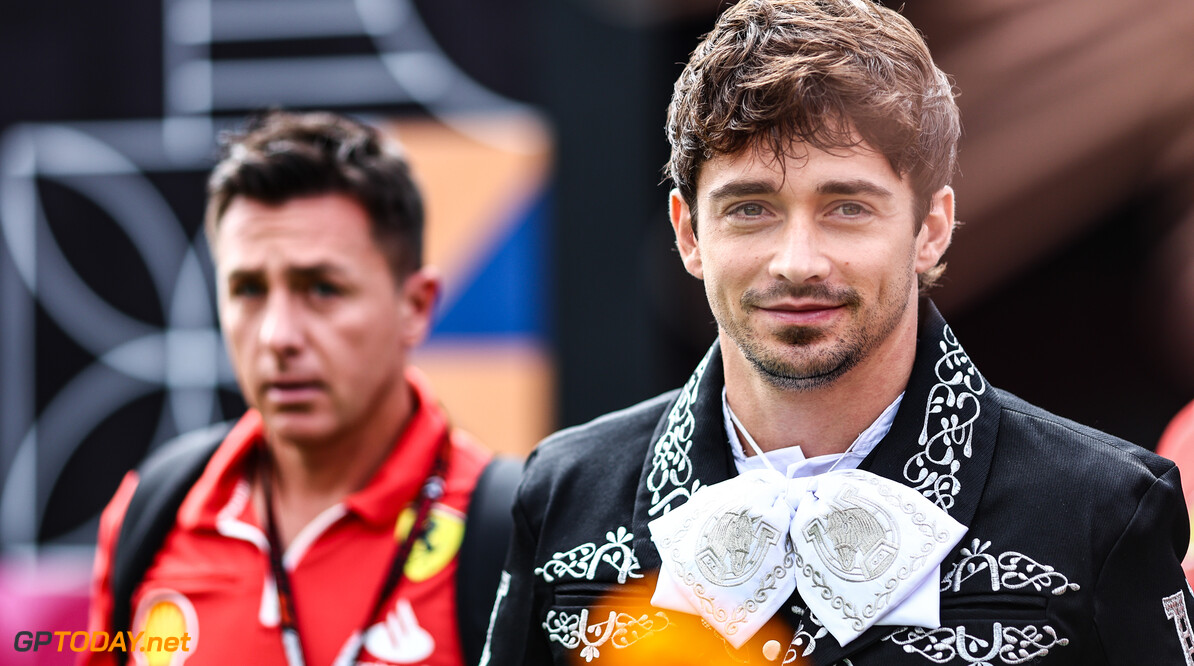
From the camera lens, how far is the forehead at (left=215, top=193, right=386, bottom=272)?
9.97 feet

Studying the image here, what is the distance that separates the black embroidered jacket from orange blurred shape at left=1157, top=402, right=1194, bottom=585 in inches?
20.3

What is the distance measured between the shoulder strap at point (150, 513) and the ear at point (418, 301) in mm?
604

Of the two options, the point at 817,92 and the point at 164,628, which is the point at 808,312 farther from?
the point at 164,628

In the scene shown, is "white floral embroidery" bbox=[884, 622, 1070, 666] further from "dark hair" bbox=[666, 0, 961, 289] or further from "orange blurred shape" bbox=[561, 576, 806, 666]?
"dark hair" bbox=[666, 0, 961, 289]

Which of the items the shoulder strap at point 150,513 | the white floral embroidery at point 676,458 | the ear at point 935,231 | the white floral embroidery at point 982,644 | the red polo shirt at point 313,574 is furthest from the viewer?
the shoulder strap at point 150,513

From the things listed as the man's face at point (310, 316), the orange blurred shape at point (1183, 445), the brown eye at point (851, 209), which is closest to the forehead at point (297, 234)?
the man's face at point (310, 316)

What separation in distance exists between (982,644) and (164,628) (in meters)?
1.91

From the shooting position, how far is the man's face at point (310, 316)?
2986 mm

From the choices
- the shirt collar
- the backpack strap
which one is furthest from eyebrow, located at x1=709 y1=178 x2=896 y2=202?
the backpack strap

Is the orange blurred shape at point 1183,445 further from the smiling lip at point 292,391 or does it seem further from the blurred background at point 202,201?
the smiling lip at point 292,391

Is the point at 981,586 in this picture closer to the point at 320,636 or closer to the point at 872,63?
the point at 872,63

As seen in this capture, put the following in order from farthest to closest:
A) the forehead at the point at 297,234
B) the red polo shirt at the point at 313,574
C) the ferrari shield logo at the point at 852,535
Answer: the forehead at the point at 297,234 < the red polo shirt at the point at 313,574 < the ferrari shield logo at the point at 852,535

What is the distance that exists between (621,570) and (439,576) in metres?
0.77

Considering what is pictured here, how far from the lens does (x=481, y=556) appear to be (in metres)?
2.73
